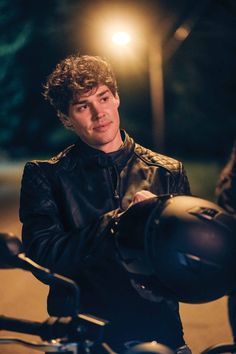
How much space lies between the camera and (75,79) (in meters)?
2.60

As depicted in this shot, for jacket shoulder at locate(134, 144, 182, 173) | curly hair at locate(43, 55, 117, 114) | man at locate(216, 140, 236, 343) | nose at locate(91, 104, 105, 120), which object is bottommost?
man at locate(216, 140, 236, 343)

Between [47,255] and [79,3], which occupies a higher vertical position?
[79,3]

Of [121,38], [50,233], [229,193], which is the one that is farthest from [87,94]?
[121,38]

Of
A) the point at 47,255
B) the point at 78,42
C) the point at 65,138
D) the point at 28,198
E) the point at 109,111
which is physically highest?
the point at 78,42

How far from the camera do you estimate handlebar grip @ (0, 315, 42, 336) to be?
1.57 meters

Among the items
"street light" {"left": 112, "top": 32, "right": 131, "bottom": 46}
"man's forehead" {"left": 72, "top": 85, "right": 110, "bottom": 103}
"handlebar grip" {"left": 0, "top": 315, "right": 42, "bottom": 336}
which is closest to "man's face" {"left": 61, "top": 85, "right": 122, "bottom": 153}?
"man's forehead" {"left": 72, "top": 85, "right": 110, "bottom": 103}

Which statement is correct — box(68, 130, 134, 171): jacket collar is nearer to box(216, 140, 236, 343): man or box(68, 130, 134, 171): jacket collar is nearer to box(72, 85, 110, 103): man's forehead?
box(72, 85, 110, 103): man's forehead

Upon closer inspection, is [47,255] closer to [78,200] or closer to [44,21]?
[78,200]

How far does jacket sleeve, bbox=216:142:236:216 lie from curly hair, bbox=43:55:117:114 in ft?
7.67

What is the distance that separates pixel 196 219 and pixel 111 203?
32.9 inches

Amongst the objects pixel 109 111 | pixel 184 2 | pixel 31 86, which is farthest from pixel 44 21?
pixel 109 111

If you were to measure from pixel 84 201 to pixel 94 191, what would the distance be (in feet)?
0.24

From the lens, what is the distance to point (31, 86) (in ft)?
90.5

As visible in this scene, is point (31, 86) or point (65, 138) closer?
point (31, 86)
